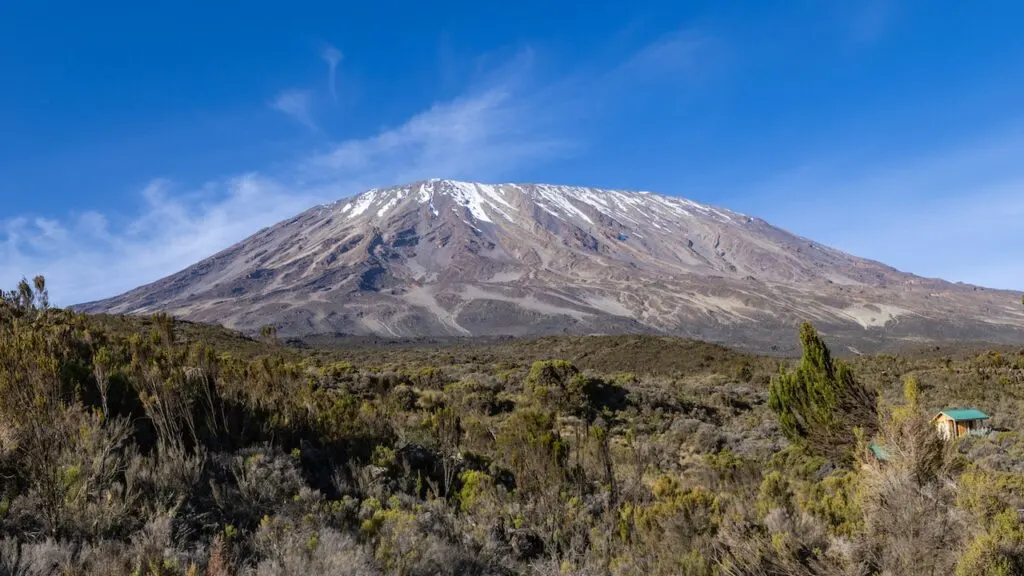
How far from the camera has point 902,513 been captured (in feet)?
13.9

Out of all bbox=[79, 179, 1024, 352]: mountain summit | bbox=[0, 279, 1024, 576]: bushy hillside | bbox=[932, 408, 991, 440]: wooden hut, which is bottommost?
bbox=[932, 408, 991, 440]: wooden hut

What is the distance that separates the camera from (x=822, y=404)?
44.8 feet

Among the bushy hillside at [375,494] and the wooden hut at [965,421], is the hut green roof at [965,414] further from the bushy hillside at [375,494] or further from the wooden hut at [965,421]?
the bushy hillside at [375,494]

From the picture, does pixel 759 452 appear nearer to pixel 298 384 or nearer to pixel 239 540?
pixel 298 384

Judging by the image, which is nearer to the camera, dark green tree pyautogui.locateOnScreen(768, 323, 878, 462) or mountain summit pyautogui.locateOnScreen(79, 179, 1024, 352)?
dark green tree pyautogui.locateOnScreen(768, 323, 878, 462)

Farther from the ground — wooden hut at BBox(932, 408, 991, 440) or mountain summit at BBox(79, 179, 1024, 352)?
mountain summit at BBox(79, 179, 1024, 352)

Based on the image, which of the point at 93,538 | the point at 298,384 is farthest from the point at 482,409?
the point at 93,538

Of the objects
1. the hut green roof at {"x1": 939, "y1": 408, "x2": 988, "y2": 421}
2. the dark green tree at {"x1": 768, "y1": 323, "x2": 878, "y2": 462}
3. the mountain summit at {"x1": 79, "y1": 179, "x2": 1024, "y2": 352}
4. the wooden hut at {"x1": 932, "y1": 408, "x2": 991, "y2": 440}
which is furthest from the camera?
the mountain summit at {"x1": 79, "y1": 179, "x2": 1024, "y2": 352}

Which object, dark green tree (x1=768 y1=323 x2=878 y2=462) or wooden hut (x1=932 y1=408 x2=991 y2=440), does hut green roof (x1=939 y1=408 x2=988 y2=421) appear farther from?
dark green tree (x1=768 y1=323 x2=878 y2=462)

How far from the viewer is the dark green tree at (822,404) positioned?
12723 mm

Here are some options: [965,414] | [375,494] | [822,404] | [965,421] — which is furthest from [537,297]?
[375,494]

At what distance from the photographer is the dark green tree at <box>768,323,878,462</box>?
12.7 metres

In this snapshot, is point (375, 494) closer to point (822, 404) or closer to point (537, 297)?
point (822, 404)

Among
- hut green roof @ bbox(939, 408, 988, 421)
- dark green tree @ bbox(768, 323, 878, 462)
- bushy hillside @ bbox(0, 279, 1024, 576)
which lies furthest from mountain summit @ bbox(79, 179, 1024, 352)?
bushy hillside @ bbox(0, 279, 1024, 576)
